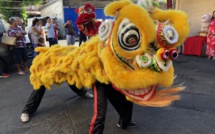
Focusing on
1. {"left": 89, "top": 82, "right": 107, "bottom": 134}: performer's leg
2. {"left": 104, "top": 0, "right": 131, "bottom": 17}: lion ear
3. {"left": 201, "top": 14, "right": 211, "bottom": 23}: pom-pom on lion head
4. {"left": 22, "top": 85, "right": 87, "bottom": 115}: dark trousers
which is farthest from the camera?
{"left": 201, "top": 14, "right": 211, "bottom": 23}: pom-pom on lion head

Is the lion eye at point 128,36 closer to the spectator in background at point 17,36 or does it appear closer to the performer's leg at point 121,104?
the performer's leg at point 121,104

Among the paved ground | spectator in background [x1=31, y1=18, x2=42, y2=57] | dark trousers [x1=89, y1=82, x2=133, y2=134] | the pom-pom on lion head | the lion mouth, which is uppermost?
the pom-pom on lion head

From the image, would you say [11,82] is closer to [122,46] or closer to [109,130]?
[109,130]

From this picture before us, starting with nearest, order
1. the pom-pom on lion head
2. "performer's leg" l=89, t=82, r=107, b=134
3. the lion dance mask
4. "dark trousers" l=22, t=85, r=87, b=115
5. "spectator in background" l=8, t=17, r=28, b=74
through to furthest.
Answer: "performer's leg" l=89, t=82, r=107, b=134
the lion dance mask
"dark trousers" l=22, t=85, r=87, b=115
"spectator in background" l=8, t=17, r=28, b=74
the pom-pom on lion head

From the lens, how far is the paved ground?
2.97 metres

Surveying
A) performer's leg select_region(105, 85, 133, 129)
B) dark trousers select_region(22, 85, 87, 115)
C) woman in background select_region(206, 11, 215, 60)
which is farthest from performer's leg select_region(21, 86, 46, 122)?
woman in background select_region(206, 11, 215, 60)

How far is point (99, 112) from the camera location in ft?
7.64

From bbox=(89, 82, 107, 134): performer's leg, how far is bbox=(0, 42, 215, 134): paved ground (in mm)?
626

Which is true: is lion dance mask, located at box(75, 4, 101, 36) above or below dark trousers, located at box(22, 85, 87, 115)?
above

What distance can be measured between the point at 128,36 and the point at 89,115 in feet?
6.13

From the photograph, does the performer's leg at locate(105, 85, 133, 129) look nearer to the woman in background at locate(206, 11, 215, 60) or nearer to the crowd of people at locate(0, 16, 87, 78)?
the crowd of people at locate(0, 16, 87, 78)

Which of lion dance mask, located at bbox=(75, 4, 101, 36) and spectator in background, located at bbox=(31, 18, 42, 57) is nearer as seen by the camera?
lion dance mask, located at bbox=(75, 4, 101, 36)

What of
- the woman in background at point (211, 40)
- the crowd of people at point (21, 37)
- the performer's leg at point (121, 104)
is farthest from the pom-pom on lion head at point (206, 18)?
the performer's leg at point (121, 104)

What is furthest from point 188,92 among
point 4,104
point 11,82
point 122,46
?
point 11,82
